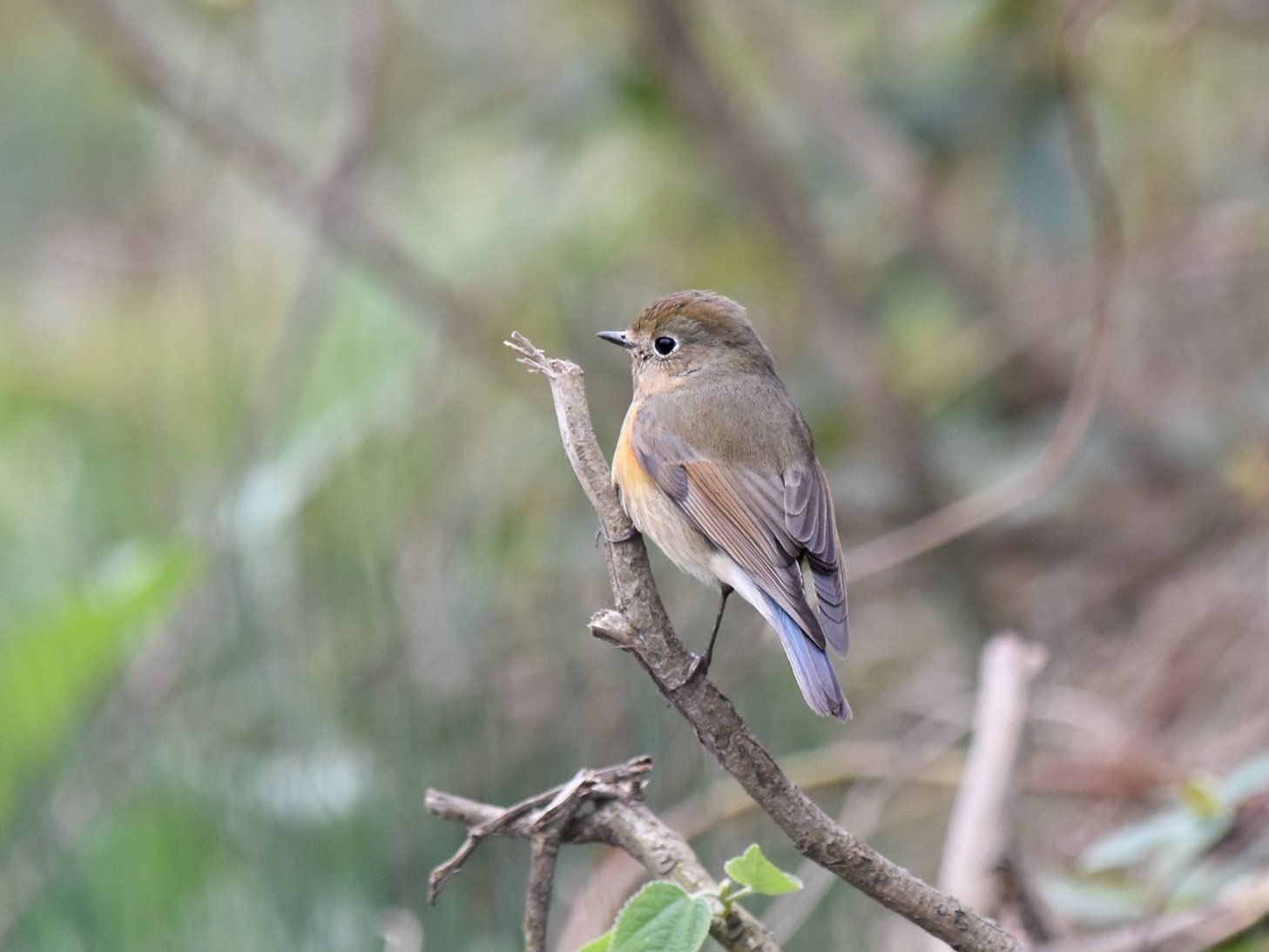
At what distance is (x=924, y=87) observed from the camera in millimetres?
3768

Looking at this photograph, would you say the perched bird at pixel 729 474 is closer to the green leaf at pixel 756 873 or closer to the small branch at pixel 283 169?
the green leaf at pixel 756 873

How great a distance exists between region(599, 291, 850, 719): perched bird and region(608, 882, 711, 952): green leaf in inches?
25.2

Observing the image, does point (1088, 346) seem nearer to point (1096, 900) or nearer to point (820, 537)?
point (820, 537)

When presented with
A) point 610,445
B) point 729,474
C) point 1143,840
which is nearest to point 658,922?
point 1143,840

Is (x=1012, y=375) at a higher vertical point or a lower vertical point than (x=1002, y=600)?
higher

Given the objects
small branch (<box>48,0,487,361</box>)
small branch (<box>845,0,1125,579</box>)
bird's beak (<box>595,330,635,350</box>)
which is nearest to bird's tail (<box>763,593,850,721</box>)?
bird's beak (<box>595,330,635,350</box>)

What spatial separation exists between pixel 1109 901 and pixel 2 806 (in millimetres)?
2042

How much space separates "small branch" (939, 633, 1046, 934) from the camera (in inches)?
72.4

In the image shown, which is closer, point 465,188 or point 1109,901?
point 1109,901

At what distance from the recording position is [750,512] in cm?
224

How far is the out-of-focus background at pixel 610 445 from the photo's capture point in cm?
245

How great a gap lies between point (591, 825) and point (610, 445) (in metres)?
1.94

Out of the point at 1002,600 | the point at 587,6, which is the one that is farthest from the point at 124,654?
the point at 1002,600

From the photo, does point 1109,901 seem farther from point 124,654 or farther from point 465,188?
point 465,188
